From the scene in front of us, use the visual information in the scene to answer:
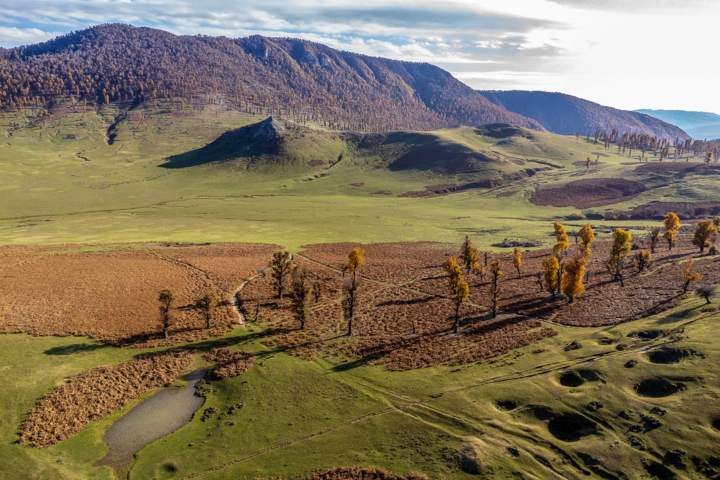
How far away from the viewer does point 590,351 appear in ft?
140

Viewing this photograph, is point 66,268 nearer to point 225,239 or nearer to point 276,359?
point 225,239

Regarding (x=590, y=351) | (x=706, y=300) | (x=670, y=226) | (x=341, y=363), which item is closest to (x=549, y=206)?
(x=670, y=226)

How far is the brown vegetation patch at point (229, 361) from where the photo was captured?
45.2 meters

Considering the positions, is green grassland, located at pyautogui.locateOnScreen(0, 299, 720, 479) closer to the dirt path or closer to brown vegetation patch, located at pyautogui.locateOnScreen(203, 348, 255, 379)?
brown vegetation patch, located at pyautogui.locateOnScreen(203, 348, 255, 379)

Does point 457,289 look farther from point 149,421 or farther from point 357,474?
point 149,421

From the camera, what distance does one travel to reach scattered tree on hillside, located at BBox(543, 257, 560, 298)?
211 feet

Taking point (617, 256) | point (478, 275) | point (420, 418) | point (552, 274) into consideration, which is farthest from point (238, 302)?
point (617, 256)

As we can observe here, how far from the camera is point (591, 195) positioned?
189000 mm

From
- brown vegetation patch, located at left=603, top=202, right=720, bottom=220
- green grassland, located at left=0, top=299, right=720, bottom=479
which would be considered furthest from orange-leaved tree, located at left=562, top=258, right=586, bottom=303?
brown vegetation patch, located at left=603, top=202, right=720, bottom=220

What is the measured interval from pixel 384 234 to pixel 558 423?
9926 cm

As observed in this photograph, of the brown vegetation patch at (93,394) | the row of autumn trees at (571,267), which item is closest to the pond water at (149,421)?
the brown vegetation patch at (93,394)

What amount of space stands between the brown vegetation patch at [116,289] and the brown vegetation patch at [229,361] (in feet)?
19.8

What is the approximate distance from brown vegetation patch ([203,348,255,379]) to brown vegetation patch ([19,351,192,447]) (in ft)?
10.3

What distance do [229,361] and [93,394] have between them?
1429 centimetres
